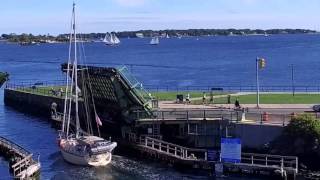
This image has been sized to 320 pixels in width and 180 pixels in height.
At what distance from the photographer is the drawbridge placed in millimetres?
65375

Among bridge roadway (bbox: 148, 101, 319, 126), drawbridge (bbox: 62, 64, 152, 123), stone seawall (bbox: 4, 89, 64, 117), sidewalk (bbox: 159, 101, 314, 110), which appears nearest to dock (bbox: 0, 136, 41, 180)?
drawbridge (bbox: 62, 64, 152, 123)

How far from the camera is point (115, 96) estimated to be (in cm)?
6762

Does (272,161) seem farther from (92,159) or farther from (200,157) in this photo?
(92,159)

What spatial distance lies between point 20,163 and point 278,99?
33.3 m

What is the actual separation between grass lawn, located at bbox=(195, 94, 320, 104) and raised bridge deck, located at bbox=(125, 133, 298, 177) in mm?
13046

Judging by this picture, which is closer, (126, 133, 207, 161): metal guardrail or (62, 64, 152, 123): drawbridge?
(126, 133, 207, 161): metal guardrail

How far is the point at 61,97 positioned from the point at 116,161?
97.7 feet

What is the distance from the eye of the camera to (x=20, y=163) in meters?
52.2

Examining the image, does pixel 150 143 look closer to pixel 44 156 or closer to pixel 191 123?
pixel 191 123

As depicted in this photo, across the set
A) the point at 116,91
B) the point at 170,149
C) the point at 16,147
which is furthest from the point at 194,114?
the point at 16,147

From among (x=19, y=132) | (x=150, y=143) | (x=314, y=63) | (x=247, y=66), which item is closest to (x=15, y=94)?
(x=19, y=132)

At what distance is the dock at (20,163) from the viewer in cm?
5088

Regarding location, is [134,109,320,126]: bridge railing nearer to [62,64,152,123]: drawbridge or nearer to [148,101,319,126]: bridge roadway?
[148,101,319,126]: bridge roadway

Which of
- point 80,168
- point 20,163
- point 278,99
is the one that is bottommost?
point 80,168
